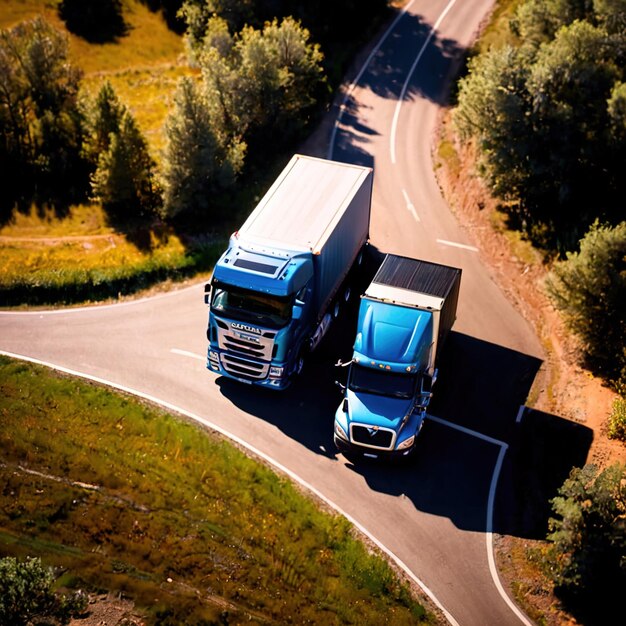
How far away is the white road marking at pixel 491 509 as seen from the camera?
64.4 feet

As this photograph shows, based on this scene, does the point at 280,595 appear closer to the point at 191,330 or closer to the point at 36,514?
the point at 36,514

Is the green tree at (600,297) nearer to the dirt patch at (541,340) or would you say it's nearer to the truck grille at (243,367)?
the dirt patch at (541,340)

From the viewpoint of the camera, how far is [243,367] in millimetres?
23859

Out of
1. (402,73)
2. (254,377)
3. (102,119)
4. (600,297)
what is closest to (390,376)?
(254,377)

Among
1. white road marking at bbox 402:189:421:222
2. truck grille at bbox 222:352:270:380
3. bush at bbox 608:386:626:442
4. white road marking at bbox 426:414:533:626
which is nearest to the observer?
white road marking at bbox 426:414:533:626

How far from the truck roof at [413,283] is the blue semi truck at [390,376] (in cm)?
7

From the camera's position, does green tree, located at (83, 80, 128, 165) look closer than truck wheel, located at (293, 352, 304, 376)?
No

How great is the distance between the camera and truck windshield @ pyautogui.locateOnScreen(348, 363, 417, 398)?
21.8 metres

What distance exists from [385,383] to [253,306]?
5.25 m

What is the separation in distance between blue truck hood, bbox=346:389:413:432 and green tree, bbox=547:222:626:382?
8.56 meters

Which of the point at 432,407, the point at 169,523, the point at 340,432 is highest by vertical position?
the point at 340,432

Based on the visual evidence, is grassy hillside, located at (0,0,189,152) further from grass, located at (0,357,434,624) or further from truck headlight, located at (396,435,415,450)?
truck headlight, located at (396,435,415,450)

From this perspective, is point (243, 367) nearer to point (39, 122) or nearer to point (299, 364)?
point (299, 364)

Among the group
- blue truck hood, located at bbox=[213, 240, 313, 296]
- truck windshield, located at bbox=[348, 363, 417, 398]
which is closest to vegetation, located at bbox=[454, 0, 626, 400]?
truck windshield, located at bbox=[348, 363, 417, 398]
